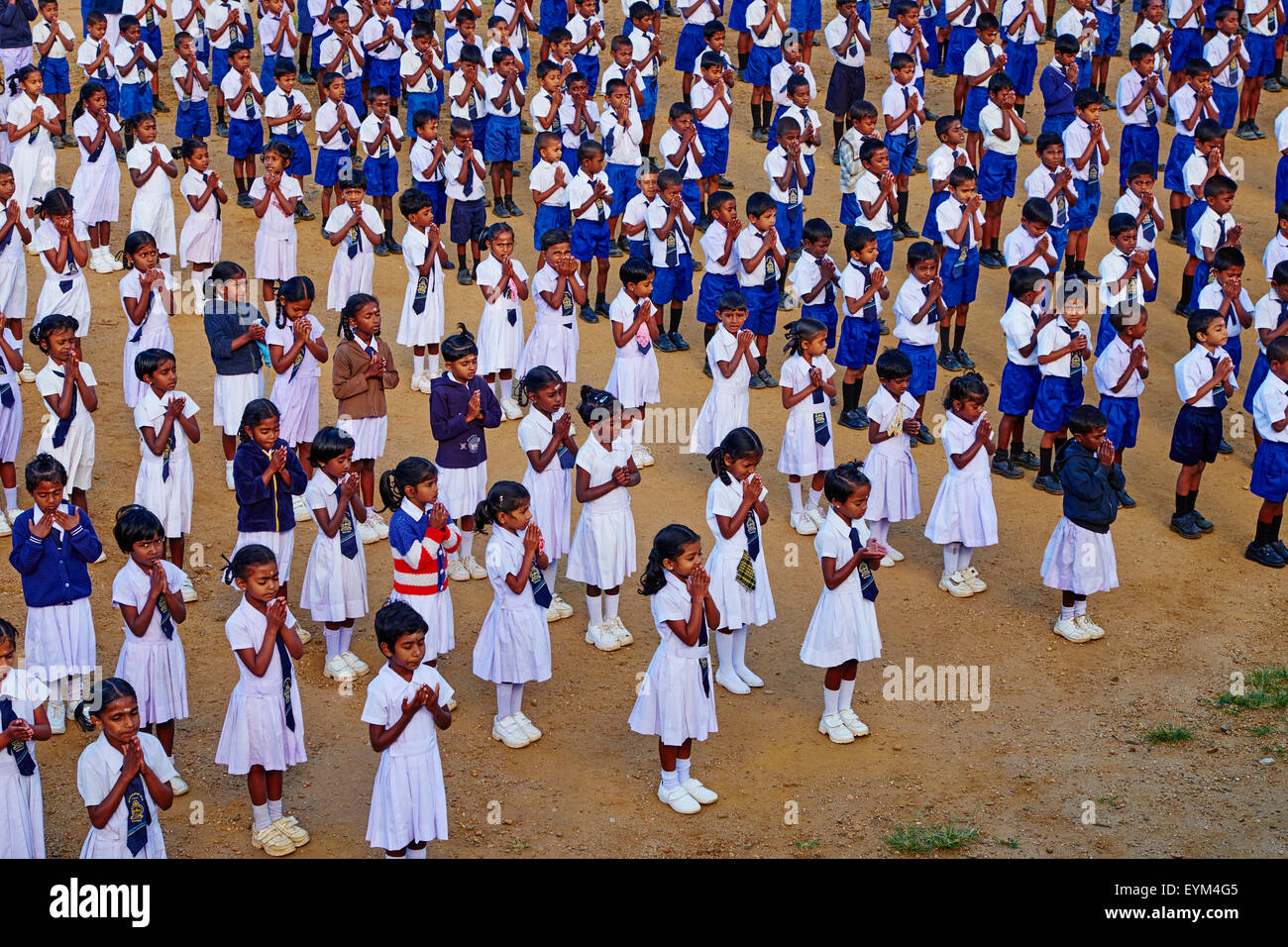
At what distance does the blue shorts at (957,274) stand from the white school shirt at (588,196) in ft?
10.6

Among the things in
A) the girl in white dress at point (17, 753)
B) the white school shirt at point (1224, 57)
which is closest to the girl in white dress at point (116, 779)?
the girl in white dress at point (17, 753)

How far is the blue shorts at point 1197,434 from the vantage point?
463 inches

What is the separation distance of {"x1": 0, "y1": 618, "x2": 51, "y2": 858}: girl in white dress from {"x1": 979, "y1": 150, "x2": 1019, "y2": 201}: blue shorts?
1136 centimetres

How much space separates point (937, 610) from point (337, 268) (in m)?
6.21

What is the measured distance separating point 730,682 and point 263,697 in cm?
312

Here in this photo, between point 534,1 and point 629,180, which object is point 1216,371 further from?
point 534,1

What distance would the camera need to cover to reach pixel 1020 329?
1241 centimetres

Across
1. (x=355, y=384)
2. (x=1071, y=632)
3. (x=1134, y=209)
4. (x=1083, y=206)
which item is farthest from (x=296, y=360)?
(x=1083, y=206)

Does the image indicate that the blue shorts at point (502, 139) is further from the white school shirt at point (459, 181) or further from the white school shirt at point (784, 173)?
the white school shirt at point (784, 173)

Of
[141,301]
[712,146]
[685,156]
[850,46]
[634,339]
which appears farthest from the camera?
[850,46]

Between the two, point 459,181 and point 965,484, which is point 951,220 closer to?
point 965,484

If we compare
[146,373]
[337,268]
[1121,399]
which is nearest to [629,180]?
[337,268]

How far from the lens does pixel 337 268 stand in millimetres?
13859

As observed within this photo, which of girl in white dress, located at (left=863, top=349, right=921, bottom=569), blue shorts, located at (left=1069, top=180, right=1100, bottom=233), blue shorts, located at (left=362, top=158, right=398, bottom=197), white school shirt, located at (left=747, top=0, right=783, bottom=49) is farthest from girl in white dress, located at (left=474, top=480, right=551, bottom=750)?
white school shirt, located at (left=747, top=0, right=783, bottom=49)
